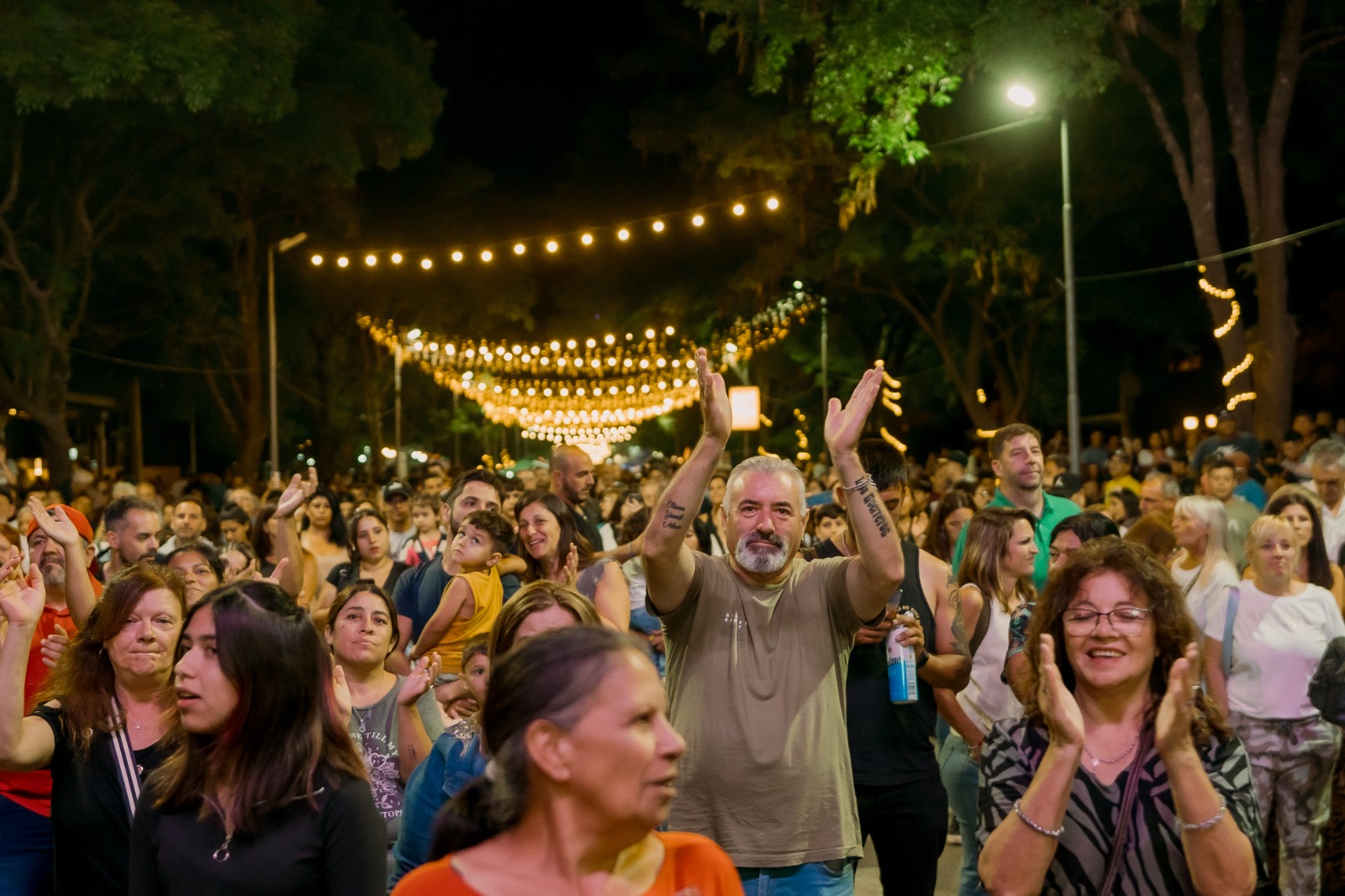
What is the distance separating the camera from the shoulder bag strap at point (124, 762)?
4.11m

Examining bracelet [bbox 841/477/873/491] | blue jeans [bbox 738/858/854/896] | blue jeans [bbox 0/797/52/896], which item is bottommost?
blue jeans [bbox 738/858/854/896]

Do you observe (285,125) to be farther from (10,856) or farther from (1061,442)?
(10,856)

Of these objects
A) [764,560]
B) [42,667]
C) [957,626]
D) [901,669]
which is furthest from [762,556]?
[42,667]

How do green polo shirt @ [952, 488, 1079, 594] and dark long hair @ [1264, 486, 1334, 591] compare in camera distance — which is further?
dark long hair @ [1264, 486, 1334, 591]

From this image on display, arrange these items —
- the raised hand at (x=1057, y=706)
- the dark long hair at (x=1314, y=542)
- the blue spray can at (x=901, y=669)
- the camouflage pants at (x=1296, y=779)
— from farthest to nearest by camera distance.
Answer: the dark long hair at (x=1314, y=542), the camouflage pants at (x=1296, y=779), the blue spray can at (x=901, y=669), the raised hand at (x=1057, y=706)

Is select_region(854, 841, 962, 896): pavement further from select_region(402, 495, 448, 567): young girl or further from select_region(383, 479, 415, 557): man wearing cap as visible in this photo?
select_region(383, 479, 415, 557): man wearing cap

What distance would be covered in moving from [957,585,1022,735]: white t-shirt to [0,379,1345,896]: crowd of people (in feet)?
0.05

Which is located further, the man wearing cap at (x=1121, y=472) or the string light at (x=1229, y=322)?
Result: the string light at (x=1229, y=322)

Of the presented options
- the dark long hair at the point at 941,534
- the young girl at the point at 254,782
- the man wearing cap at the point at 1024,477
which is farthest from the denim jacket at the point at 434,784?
the dark long hair at the point at 941,534

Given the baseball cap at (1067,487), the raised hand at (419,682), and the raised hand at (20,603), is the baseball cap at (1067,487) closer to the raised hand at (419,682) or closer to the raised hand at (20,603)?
the raised hand at (419,682)

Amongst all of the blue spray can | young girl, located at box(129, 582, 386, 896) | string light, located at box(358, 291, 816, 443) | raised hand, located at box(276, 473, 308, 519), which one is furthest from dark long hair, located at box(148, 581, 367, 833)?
string light, located at box(358, 291, 816, 443)

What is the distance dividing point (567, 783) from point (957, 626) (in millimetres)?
4003

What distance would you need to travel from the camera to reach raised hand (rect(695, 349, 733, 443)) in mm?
4719

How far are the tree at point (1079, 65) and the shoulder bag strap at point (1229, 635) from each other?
14132 millimetres
